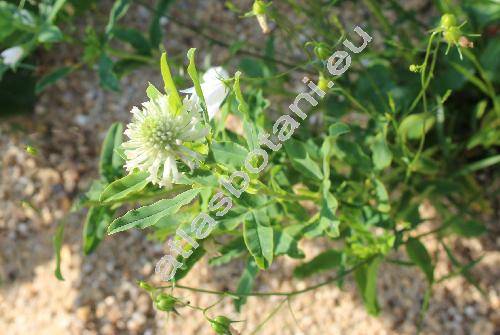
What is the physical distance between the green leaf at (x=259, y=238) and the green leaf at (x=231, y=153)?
0.11m

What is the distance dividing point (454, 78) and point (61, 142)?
1063 millimetres

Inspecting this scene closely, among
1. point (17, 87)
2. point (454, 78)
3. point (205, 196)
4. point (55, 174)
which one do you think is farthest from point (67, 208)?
point (454, 78)

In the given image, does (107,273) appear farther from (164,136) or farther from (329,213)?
(164,136)

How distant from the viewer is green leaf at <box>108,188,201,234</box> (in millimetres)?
905

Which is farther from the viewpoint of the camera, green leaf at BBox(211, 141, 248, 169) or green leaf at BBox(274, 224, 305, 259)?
green leaf at BBox(274, 224, 305, 259)

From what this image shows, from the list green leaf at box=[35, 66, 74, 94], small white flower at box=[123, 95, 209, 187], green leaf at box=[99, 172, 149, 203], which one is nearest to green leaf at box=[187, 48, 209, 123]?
small white flower at box=[123, 95, 209, 187]

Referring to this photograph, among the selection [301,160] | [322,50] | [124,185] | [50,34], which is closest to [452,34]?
[322,50]

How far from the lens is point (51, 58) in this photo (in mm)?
2025

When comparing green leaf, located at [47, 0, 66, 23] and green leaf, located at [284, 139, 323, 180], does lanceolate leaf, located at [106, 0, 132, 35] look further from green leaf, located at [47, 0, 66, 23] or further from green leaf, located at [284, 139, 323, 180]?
green leaf, located at [284, 139, 323, 180]

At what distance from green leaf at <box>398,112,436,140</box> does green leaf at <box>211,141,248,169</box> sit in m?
0.36

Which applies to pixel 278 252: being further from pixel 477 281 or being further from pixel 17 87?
pixel 17 87

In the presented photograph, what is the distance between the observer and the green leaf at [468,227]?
141cm

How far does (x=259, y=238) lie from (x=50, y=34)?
0.60 meters

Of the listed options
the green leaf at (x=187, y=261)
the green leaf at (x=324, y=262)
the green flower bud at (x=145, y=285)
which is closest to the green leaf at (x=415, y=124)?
the green leaf at (x=324, y=262)
